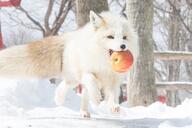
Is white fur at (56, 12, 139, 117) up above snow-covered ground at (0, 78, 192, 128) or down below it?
above

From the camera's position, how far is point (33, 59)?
6.07 m

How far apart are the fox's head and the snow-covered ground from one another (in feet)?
2.61

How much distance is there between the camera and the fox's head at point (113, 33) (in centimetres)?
539

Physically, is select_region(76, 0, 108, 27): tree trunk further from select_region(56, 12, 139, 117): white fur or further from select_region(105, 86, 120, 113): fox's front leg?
select_region(105, 86, 120, 113): fox's front leg

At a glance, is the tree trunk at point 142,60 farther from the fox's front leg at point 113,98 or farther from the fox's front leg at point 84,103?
the fox's front leg at point 113,98

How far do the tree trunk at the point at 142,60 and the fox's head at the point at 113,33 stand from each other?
11.6 ft

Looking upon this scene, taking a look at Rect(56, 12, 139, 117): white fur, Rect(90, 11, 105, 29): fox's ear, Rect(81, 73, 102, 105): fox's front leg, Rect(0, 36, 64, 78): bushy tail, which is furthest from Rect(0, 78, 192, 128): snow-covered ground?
Rect(90, 11, 105, 29): fox's ear

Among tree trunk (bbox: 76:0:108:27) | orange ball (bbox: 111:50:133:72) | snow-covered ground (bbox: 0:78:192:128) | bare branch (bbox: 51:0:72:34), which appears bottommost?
snow-covered ground (bbox: 0:78:192:128)

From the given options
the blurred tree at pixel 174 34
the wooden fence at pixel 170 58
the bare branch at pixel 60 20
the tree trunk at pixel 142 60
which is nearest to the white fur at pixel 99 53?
the tree trunk at pixel 142 60

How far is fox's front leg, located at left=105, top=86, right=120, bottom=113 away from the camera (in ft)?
18.6

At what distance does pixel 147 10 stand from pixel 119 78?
372 centimetres

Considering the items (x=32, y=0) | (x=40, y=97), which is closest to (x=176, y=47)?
(x=32, y=0)

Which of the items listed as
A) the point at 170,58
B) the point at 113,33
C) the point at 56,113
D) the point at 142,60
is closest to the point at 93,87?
the point at 113,33

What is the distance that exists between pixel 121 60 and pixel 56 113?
1.30 meters
